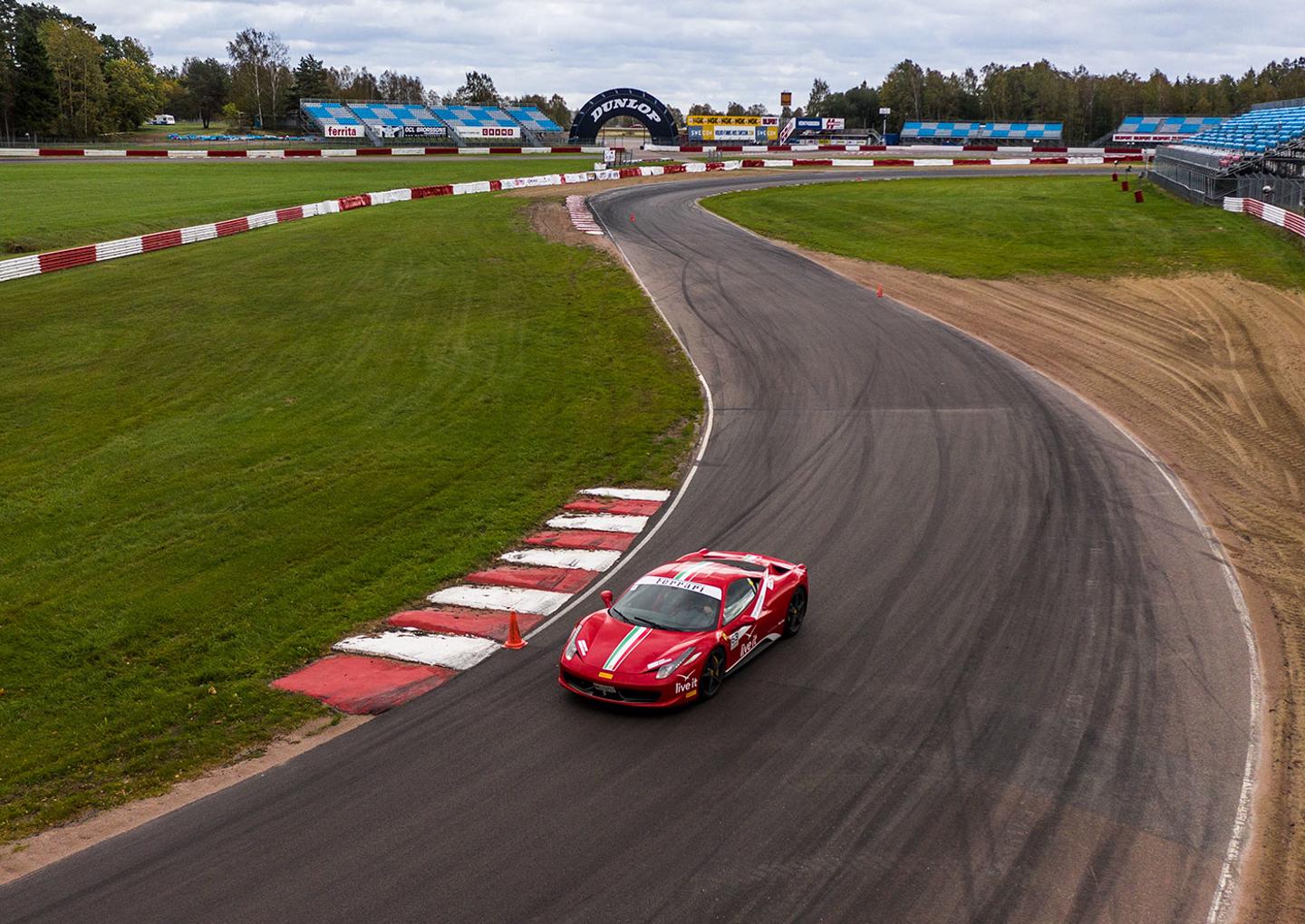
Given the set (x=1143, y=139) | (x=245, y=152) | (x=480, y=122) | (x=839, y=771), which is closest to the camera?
(x=839, y=771)

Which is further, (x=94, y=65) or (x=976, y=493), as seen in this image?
(x=94, y=65)

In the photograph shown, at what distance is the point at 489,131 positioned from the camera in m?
121

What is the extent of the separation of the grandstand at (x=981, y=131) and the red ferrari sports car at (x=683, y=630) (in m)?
144

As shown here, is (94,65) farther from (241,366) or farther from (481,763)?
(481,763)

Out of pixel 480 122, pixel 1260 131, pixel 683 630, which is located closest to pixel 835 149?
pixel 480 122

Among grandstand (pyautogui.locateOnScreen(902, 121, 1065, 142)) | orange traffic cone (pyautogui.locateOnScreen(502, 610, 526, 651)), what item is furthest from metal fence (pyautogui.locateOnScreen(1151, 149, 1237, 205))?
grandstand (pyautogui.locateOnScreen(902, 121, 1065, 142))

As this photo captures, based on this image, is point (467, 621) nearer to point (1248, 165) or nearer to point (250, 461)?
point (250, 461)

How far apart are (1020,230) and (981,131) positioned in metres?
113

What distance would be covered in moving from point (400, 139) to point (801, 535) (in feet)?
356

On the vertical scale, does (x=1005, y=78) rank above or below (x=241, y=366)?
above

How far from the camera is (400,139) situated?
116 metres

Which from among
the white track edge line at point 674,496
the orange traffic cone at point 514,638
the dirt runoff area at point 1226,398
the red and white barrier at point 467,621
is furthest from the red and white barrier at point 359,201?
the orange traffic cone at point 514,638

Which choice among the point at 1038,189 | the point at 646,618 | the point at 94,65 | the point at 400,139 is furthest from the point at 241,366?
the point at 94,65

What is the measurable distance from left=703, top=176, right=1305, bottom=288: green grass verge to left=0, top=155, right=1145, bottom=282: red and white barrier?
531 inches
